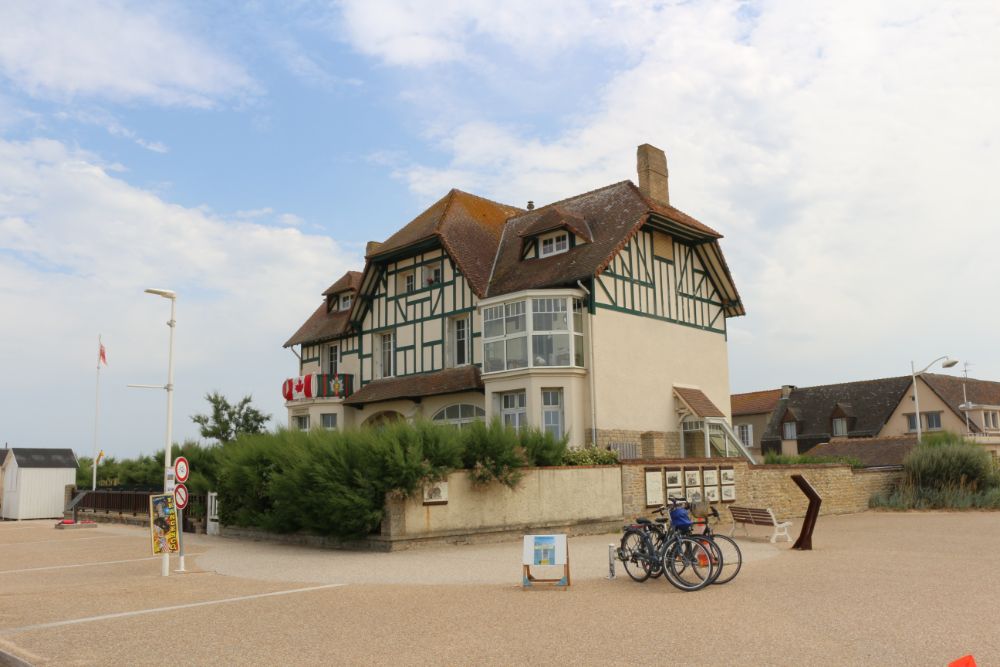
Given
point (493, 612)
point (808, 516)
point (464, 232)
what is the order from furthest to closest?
point (464, 232), point (808, 516), point (493, 612)

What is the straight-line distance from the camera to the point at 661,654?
6699mm

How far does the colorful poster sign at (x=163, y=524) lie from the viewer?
13.1 meters

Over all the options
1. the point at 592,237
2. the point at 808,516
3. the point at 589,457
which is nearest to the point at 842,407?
the point at 592,237

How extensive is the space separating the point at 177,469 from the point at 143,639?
19.2 ft

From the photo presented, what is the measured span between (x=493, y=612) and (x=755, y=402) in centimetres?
5336

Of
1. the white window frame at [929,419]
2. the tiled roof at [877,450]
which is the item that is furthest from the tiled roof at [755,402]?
the tiled roof at [877,450]

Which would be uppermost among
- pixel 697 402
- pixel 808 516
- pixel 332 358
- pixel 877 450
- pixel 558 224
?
pixel 558 224

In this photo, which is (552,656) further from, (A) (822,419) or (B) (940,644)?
(A) (822,419)

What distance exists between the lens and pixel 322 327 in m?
33.9

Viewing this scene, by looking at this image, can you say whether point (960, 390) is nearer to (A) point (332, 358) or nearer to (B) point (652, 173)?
(B) point (652, 173)

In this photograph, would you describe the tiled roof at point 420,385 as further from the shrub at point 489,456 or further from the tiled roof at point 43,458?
the tiled roof at point 43,458

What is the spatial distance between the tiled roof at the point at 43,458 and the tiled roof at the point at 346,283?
13.1 meters

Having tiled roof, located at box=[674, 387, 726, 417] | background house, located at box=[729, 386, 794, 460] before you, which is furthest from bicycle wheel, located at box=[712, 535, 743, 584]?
background house, located at box=[729, 386, 794, 460]

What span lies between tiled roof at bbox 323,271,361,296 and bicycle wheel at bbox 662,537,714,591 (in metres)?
24.5
